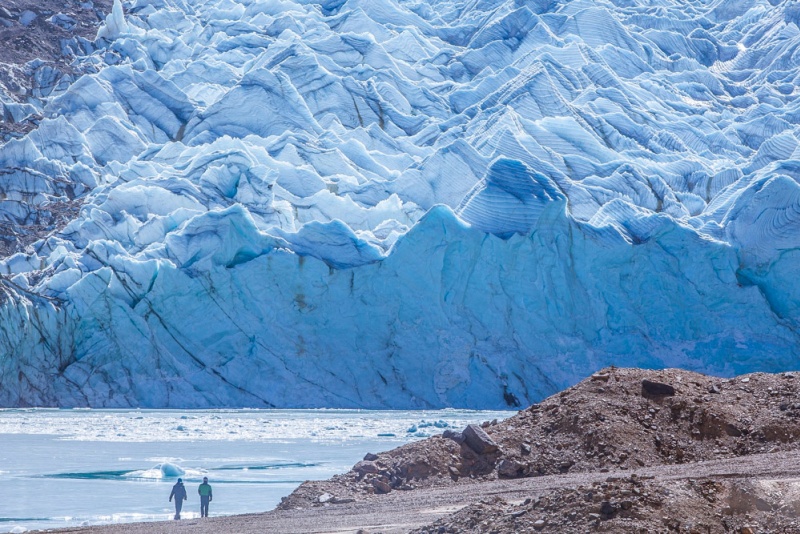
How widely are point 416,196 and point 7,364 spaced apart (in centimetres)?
755

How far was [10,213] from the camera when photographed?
22.7 metres

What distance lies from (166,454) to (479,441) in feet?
23.1

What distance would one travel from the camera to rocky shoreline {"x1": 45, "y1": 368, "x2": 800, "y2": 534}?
6395 millimetres

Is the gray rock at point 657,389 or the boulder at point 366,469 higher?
the gray rock at point 657,389

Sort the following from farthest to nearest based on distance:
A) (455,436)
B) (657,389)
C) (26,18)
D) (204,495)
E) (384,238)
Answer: (26,18) < (384,238) < (204,495) < (657,389) < (455,436)

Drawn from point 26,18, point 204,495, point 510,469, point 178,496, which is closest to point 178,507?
point 178,496

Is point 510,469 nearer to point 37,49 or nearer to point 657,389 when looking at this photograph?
point 657,389

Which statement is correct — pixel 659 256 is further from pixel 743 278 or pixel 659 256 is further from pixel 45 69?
pixel 45 69

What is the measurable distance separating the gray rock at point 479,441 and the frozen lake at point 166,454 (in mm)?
2085

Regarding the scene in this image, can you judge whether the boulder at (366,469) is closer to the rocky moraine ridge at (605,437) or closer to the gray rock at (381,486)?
the rocky moraine ridge at (605,437)

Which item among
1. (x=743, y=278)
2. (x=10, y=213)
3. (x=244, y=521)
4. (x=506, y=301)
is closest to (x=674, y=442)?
(x=244, y=521)

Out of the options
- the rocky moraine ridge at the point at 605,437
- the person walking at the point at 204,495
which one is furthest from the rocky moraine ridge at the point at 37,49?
the rocky moraine ridge at the point at 605,437

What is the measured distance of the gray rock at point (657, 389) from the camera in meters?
8.09

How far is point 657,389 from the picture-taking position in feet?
26.6
